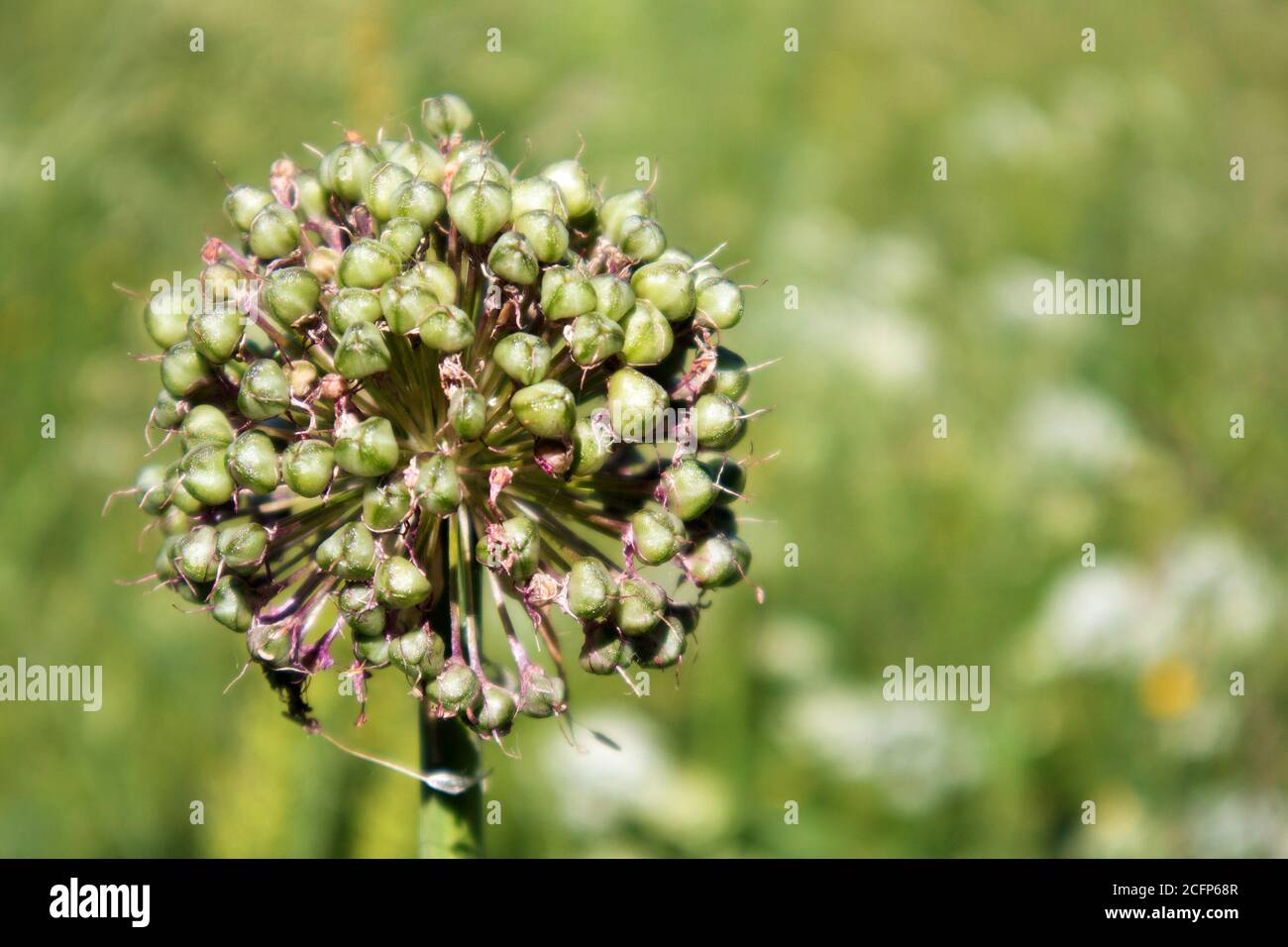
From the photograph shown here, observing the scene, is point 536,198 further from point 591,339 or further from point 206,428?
point 206,428

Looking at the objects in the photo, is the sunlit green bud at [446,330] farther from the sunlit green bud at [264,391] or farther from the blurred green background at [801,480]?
the blurred green background at [801,480]

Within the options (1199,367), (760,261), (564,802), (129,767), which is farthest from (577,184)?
(1199,367)

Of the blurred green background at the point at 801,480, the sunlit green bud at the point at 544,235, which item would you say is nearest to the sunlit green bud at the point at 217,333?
the sunlit green bud at the point at 544,235

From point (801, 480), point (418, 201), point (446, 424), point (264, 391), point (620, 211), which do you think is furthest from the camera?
point (801, 480)

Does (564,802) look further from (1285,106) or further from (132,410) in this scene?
(1285,106)

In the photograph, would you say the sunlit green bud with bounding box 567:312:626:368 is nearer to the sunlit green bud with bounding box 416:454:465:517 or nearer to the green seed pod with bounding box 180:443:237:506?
the sunlit green bud with bounding box 416:454:465:517

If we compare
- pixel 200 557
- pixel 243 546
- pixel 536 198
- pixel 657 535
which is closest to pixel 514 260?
pixel 536 198

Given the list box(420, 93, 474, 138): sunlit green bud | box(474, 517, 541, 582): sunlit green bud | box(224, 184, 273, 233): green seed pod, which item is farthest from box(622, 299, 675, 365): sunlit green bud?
box(224, 184, 273, 233): green seed pod
